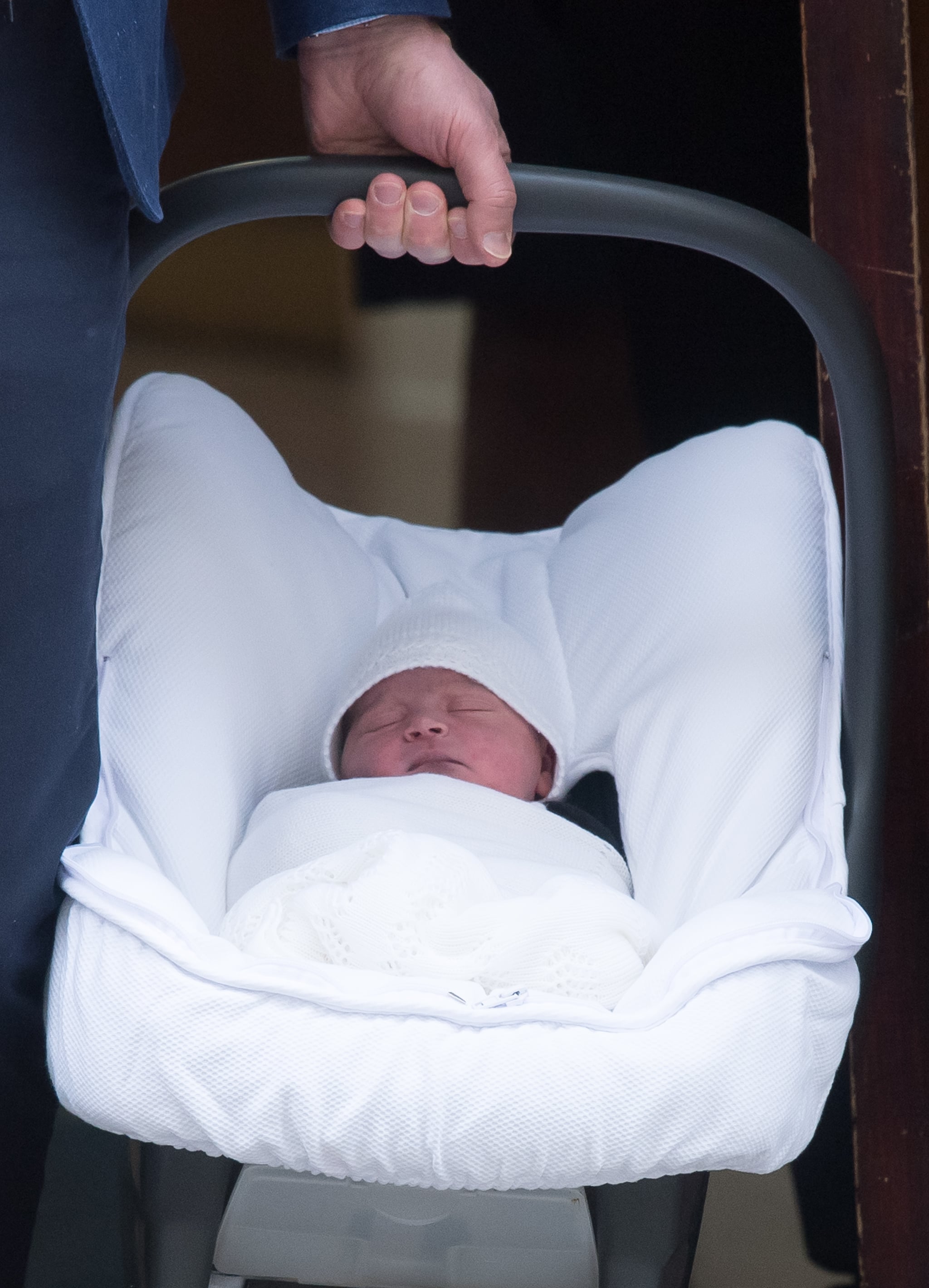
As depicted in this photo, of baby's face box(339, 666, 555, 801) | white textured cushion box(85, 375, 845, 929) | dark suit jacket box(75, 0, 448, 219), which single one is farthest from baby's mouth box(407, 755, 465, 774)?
dark suit jacket box(75, 0, 448, 219)

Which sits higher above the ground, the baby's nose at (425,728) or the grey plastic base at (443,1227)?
the baby's nose at (425,728)

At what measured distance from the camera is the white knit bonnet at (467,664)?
1224 mm

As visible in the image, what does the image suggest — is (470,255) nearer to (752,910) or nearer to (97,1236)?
(752,910)

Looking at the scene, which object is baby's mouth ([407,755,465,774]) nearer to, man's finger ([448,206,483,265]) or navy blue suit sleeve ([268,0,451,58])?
man's finger ([448,206,483,265])

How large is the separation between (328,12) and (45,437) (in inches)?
13.8

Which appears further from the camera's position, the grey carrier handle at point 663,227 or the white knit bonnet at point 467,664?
the white knit bonnet at point 467,664

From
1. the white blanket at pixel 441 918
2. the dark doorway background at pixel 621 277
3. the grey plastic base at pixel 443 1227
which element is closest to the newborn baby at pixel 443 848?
the white blanket at pixel 441 918

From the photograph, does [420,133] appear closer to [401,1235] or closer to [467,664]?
[467,664]

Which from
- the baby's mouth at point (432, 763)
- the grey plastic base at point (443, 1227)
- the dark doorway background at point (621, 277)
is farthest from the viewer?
the dark doorway background at point (621, 277)

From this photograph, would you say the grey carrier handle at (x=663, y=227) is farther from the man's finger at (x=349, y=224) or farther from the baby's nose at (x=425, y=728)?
the baby's nose at (x=425, y=728)

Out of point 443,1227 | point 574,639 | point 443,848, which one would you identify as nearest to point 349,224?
point 443,848

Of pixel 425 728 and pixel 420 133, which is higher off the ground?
pixel 420 133

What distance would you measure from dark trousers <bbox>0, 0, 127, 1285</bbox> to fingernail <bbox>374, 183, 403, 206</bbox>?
168mm

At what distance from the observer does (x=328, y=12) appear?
2.75 feet
